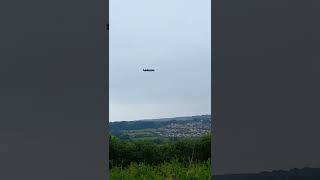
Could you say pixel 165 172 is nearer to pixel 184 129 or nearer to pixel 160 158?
pixel 160 158

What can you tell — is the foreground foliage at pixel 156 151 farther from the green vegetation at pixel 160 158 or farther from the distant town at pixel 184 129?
the distant town at pixel 184 129

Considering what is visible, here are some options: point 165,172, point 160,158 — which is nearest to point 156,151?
point 160,158

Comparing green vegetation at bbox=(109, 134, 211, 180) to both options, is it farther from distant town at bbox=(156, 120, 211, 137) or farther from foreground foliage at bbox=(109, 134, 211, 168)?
distant town at bbox=(156, 120, 211, 137)

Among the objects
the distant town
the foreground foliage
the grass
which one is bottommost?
the grass

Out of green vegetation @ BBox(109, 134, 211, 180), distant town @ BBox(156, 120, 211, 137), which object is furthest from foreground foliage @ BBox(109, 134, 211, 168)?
distant town @ BBox(156, 120, 211, 137)

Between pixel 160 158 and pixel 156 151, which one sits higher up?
pixel 156 151
